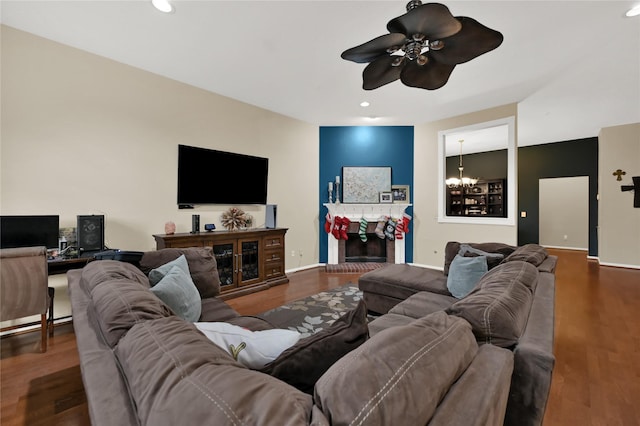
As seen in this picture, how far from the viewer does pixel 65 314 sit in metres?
3.03

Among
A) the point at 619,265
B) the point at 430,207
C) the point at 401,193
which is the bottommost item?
the point at 619,265

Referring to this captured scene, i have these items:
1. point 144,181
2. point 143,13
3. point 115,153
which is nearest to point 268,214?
point 144,181

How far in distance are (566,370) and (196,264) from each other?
9.81 feet

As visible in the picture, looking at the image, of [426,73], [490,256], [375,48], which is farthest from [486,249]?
[375,48]

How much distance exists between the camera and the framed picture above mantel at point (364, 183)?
5.83 m

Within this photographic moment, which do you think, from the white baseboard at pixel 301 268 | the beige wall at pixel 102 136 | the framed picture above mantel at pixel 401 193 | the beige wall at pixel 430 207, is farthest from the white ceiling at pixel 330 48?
the white baseboard at pixel 301 268

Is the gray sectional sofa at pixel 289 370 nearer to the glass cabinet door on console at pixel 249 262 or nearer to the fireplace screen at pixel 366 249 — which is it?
the glass cabinet door on console at pixel 249 262

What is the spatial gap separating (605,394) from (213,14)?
13.5ft

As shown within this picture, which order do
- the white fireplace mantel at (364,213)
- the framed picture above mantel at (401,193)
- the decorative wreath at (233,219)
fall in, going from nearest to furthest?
the decorative wreath at (233,219), the white fireplace mantel at (364,213), the framed picture above mantel at (401,193)

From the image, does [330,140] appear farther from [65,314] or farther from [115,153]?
[65,314]

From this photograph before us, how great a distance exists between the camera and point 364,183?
584 centimetres

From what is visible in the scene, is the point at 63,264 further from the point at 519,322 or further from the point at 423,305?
the point at 519,322

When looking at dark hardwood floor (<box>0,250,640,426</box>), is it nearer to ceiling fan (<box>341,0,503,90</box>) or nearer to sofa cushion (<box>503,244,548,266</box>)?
sofa cushion (<box>503,244,548,266</box>)

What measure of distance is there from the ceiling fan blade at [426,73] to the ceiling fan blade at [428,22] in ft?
1.48
